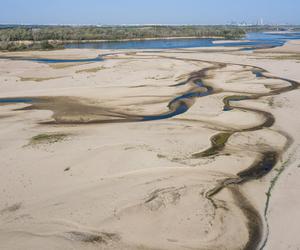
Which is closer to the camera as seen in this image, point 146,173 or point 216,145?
point 146,173

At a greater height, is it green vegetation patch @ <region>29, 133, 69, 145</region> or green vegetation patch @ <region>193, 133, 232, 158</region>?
green vegetation patch @ <region>29, 133, 69, 145</region>

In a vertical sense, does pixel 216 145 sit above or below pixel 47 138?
below

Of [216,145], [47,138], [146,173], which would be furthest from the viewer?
[47,138]

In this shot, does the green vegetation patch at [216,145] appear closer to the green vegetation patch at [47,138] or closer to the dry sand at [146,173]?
the dry sand at [146,173]

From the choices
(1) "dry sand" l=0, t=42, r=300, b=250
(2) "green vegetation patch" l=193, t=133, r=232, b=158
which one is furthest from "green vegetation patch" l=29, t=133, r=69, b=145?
(2) "green vegetation patch" l=193, t=133, r=232, b=158

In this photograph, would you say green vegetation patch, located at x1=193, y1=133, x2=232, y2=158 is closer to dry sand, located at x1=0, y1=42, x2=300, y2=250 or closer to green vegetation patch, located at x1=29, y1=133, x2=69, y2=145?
dry sand, located at x1=0, y1=42, x2=300, y2=250

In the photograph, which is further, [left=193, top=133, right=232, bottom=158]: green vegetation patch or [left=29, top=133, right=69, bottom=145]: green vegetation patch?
[left=29, top=133, right=69, bottom=145]: green vegetation patch

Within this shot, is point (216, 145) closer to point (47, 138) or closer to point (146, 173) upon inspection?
point (146, 173)

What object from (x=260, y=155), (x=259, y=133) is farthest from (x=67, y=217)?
(x=259, y=133)

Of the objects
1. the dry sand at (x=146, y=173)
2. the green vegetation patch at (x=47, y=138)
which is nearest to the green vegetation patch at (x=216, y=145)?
the dry sand at (x=146, y=173)

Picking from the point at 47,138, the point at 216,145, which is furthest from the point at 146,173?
the point at 47,138
